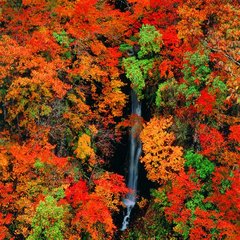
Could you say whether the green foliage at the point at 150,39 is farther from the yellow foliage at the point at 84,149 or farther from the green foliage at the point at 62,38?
the yellow foliage at the point at 84,149

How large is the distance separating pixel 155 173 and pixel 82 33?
433 inches

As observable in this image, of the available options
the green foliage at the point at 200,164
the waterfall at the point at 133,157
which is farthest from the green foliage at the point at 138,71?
the green foliage at the point at 200,164

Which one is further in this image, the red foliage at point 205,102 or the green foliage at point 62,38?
the green foliage at point 62,38

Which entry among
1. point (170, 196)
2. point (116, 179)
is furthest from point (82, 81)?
point (170, 196)

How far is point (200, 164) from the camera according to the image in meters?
21.9

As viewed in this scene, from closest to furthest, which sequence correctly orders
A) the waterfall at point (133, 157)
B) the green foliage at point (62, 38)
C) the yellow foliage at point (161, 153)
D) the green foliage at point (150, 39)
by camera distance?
the yellow foliage at point (161, 153) → the green foliage at point (150, 39) → the green foliage at point (62, 38) → the waterfall at point (133, 157)

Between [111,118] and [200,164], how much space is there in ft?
27.8

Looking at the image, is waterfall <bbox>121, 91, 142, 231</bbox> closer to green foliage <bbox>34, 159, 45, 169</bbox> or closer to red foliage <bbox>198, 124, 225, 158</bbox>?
red foliage <bbox>198, 124, 225, 158</bbox>

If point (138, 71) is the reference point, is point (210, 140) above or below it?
below

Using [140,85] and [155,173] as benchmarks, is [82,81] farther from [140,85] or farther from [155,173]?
[155,173]

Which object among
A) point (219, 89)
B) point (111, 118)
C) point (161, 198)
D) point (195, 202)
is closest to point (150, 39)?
point (219, 89)

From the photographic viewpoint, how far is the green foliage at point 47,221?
1926cm

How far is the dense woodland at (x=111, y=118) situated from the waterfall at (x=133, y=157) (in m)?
0.55

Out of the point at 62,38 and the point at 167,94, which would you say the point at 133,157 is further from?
the point at 62,38
